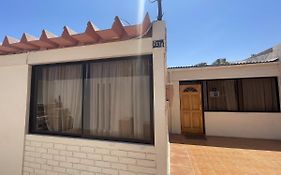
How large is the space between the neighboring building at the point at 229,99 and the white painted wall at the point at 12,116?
22.3 ft

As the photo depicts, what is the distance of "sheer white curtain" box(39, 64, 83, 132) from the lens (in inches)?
169

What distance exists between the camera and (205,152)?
276 inches

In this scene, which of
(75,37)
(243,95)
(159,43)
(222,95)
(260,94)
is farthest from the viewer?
(222,95)

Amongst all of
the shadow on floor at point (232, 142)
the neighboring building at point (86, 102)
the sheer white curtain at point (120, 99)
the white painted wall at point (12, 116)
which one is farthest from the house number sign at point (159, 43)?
the shadow on floor at point (232, 142)

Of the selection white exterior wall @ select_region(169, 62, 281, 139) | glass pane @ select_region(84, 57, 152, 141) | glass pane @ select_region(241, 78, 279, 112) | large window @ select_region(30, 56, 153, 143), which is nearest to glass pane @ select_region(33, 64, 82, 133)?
large window @ select_region(30, 56, 153, 143)

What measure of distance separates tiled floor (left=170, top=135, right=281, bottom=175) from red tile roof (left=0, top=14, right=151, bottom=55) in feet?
13.8

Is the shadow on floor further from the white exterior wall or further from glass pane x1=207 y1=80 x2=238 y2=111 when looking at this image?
glass pane x1=207 y1=80 x2=238 y2=111

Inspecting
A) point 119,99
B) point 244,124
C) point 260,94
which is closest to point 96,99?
point 119,99

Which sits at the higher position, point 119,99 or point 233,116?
point 119,99

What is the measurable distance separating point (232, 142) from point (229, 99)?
8.71ft

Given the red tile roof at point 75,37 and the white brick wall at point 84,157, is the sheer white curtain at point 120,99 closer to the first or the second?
the white brick wall at point 84,157

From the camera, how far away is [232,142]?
8594mm

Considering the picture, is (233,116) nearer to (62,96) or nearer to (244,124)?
(244,124)

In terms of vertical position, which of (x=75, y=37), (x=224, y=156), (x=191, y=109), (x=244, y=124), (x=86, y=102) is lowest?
(x=224, y=156)
